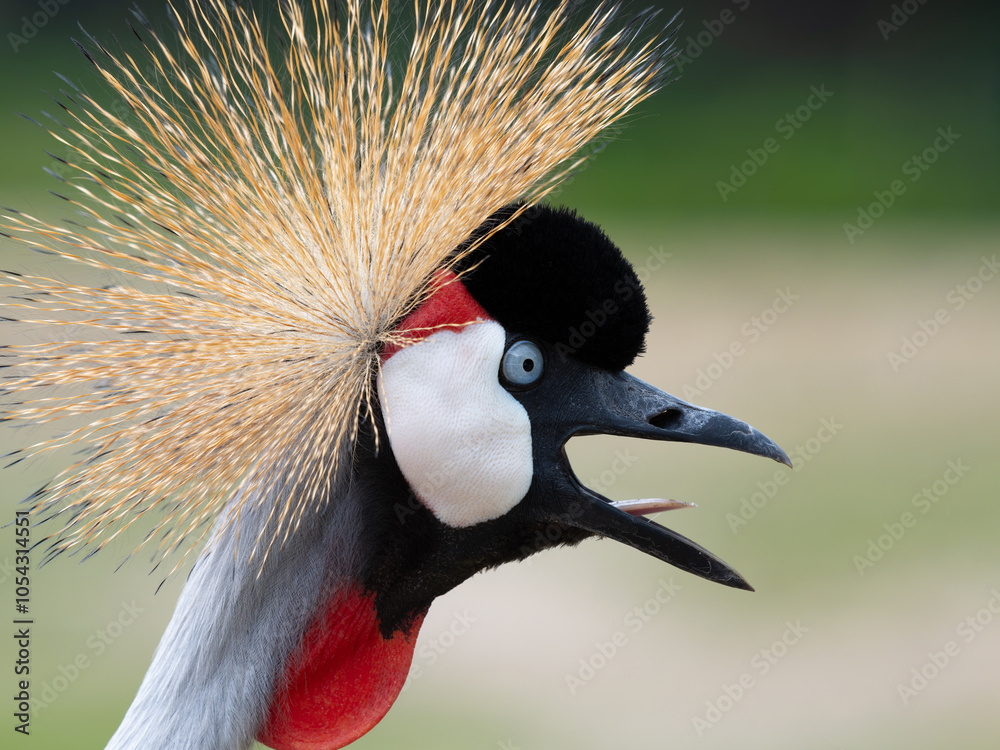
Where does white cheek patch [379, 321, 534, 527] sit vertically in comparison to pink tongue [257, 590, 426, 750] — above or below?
above

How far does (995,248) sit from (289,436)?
14.4 ft

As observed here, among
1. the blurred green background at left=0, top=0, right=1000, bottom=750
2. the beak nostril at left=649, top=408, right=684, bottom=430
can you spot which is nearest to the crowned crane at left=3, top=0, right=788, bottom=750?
the beak nostril at left=649, top=408, right=684, bottom=430

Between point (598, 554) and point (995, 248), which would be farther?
point (995, 248)

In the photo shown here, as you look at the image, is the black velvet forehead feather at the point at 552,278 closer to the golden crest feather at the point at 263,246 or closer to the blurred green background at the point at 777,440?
the golden crest feather at the point at 263,246

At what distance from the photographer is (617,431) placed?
2.96ft

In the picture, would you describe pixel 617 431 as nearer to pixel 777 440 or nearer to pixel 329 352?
pixel 329 352

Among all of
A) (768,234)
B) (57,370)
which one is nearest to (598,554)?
(57,370)

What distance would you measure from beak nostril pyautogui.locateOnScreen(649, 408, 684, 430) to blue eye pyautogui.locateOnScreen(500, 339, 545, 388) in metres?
0.12

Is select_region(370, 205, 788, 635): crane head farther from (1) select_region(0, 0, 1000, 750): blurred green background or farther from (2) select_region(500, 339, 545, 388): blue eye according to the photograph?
(1) select_region(0, 0, 1000, 750): blurred green background

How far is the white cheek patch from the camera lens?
85cm

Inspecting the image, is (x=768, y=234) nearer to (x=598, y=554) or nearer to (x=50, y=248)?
(x=598, y=554)

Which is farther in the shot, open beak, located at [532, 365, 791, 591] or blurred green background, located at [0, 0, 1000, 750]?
blurred green background, located at [0, 0, 1000, 750]

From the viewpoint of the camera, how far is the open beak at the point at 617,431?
2.92ft

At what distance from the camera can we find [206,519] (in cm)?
85
